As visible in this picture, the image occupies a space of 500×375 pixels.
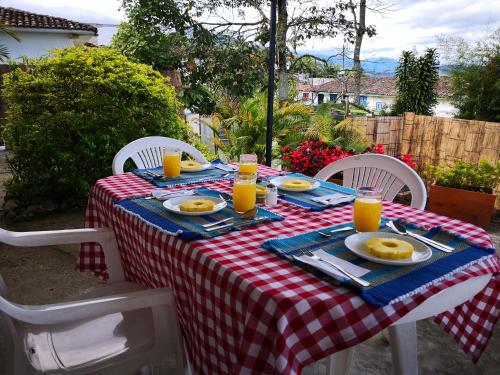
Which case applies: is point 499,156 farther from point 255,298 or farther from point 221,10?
point 221,10

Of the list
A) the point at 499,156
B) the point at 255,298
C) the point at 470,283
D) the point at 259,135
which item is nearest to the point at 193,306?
the point at 255,298

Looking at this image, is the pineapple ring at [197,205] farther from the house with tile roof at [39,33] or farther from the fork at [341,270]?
the house with tile roof at [39,33]

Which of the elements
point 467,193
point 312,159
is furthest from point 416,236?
Answer: point 467,193

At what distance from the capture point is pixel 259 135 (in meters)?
5.26

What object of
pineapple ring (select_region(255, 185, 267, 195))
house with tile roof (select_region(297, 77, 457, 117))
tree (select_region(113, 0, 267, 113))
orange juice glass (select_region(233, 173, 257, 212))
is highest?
tree (select_region(113, 0, 267, 113))

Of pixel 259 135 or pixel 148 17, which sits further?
pixel 148 17

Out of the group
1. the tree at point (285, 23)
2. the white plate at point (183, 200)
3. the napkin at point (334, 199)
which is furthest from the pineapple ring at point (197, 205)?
the tree at point (285, 23)

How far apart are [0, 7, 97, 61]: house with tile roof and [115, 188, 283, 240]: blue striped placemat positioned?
10.5 metres

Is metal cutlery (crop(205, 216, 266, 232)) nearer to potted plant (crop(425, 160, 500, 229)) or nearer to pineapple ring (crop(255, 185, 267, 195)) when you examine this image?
pineapple ring (crop(255, 185, 267, 195))

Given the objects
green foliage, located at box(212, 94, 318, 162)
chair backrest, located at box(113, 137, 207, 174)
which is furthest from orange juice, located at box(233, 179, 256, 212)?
green foliage, located at box(212, 94, 318, 162)

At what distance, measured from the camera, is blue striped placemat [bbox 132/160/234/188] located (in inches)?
76.8

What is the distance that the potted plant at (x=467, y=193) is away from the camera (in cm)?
367

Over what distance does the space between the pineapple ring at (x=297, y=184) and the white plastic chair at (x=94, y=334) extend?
78 centimetres

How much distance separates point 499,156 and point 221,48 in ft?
18.4
